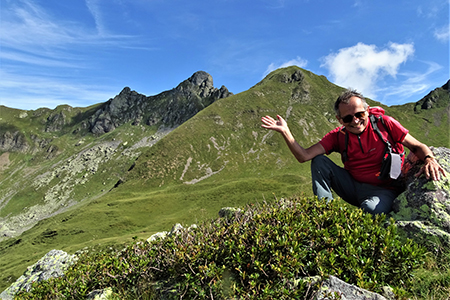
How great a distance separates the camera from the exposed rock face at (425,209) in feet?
16.5

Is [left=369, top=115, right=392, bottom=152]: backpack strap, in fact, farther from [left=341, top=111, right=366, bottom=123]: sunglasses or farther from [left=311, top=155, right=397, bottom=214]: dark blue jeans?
[left=311, top=155, right=397, bottom=214]: dark blue jeans

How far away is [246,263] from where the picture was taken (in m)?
4.30

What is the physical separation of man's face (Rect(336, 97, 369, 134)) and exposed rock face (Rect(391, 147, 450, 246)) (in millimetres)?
1864

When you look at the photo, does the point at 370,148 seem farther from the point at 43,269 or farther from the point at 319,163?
the point at 43,269

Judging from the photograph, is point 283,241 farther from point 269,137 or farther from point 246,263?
point 269,137

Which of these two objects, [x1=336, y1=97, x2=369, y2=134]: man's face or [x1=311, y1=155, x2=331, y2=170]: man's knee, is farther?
[x1=311, y1=155, x2=331, y2=170]: man's knee

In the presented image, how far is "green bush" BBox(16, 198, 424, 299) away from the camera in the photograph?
146 inches

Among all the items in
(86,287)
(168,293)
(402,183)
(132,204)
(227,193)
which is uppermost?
(402,183)

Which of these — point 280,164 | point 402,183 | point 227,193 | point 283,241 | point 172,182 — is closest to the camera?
point 283,241

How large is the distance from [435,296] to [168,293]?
4431 mm

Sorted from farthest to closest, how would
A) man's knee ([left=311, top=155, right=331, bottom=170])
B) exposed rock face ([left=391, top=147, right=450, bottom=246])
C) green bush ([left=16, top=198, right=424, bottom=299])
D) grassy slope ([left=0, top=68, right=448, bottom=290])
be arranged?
grassy slope ([left=0, top=68, right=448, bottom=290]), man's knee ([left=311, top=155, right=331, bottom=170]), exposed rock face ([left=391, top=147, right=450, bottom=246]), green bush ([left=16, top=198, right=424, bottom=299])

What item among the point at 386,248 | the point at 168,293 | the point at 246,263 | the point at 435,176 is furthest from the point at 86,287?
the point at 435,176

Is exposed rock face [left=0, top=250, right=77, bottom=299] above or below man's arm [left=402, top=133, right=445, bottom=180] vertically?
below

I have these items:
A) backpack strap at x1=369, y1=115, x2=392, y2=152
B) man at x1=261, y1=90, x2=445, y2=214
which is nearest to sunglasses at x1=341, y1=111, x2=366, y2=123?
man at x1=261, y1=90, x2=445, y2=214
